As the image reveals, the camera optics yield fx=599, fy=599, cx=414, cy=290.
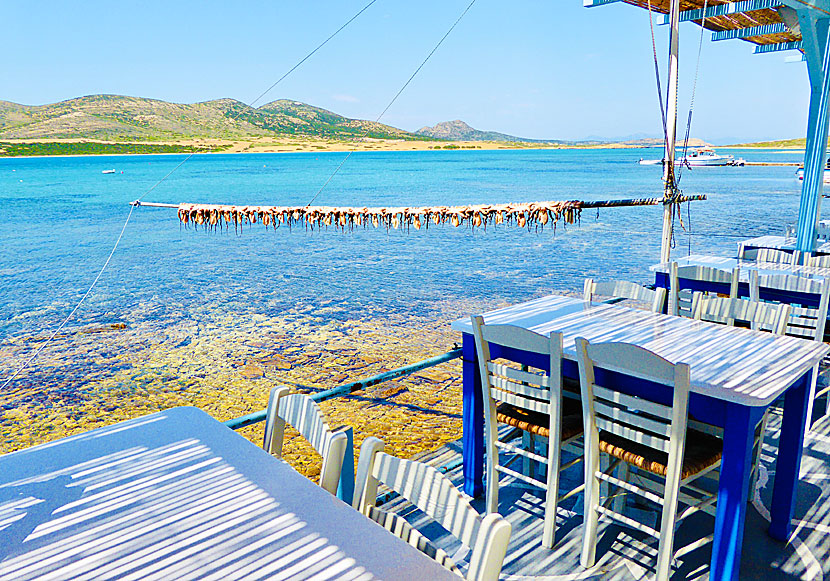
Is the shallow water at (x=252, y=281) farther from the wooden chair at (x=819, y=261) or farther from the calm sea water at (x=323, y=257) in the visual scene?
the wooden chair at (x=819, y=261)

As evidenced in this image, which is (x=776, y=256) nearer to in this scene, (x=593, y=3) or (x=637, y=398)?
(x=593, y=3)

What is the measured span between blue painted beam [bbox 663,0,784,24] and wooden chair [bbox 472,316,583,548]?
435cm

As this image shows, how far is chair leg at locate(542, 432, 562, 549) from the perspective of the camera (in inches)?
85.7

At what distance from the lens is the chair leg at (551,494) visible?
2178 millimetres

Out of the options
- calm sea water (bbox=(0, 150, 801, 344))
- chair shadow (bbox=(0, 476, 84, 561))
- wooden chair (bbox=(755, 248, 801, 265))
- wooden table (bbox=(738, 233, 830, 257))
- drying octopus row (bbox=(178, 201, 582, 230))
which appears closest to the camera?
chair shadow (bbox=(0, 476, 84, 561))

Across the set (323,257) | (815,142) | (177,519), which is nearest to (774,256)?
(815,142)

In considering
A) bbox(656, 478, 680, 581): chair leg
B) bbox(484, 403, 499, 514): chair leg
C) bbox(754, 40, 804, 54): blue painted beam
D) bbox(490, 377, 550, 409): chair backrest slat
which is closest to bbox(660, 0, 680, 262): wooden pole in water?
bbox(490, 377, 550, 409): chair backrest slat

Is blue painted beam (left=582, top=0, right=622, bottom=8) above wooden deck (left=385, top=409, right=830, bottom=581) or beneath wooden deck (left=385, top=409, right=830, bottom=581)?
above

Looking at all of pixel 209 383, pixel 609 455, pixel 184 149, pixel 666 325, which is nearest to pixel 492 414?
pixel 609 455

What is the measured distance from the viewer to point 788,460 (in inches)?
88.3

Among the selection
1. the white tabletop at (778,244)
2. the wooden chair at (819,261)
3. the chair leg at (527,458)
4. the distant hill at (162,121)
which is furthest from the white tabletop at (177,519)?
the distant hill at (162,121)

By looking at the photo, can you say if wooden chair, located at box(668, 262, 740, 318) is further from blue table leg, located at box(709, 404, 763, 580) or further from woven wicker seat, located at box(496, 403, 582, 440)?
blue table leg, located at box(709, 404, 763, 580)

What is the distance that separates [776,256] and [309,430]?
14.8ft

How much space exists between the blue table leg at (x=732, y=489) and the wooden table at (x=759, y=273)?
2.32m
